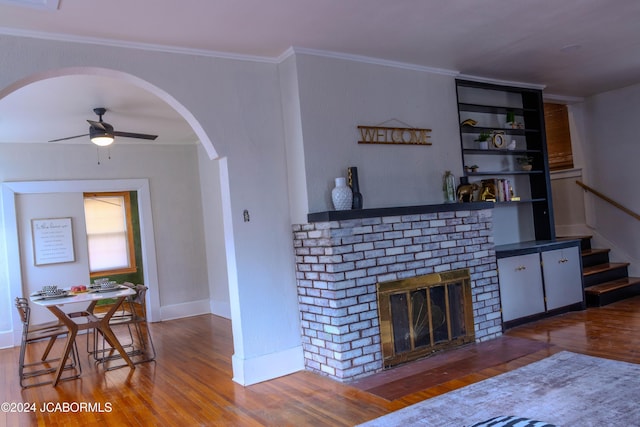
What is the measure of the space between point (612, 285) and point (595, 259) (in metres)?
0.62

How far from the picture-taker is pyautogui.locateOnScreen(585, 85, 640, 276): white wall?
632 centimetres

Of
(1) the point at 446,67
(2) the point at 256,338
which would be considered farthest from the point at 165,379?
(1) the point at 446,67

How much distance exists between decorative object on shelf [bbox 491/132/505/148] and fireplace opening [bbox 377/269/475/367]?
5.38 ft

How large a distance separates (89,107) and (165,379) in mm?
2825

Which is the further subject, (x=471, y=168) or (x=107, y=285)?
(x=471, y=168)

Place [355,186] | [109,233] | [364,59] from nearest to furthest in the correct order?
[355,186] < [364,59] < [109,233]

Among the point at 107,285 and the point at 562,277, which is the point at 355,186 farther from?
the point at 107,285

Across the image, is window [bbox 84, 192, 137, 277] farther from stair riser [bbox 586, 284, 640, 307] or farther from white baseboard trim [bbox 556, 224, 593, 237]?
stair riser [bbox 586, 284, 640, 307]

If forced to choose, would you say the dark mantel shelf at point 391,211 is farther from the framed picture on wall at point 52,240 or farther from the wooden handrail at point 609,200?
the framed picture on wall at point 52,240

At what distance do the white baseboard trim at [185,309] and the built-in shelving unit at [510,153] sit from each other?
14.1ft

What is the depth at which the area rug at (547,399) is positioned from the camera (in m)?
2.75

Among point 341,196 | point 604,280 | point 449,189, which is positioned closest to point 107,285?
point 341,196

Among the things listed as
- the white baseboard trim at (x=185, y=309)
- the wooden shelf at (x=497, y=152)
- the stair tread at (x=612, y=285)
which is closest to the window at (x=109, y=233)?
the white baseboard trim at (x=185, y=309)

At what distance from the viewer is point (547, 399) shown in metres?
3.00
